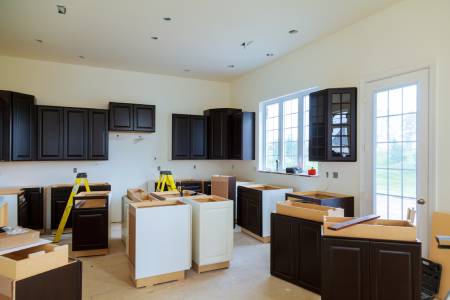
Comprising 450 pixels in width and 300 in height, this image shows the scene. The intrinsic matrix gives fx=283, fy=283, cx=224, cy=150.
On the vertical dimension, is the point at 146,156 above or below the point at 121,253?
above

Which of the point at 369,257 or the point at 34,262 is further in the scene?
the point at 369,257

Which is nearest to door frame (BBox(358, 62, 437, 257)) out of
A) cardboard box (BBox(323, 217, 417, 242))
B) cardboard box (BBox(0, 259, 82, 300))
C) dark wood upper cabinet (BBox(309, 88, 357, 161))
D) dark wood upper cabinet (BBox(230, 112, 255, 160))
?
dark wood upper cabinet (BBox(309, 88, 357, 161))

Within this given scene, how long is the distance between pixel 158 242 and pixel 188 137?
3894mm

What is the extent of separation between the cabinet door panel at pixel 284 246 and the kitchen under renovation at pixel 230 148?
0.07 ft

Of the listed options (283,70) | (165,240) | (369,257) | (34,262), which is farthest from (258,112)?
(34,262)

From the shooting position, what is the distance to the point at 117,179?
645cm

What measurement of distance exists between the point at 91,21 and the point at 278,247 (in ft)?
13.4

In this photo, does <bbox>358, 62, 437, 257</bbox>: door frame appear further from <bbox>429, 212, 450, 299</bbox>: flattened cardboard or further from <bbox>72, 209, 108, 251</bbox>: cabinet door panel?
<bbox>72, 209, 108, 251</bbox>: cabinet door panel

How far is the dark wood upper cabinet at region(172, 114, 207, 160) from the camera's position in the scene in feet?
22.4

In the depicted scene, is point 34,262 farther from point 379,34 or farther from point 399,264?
point 379,34

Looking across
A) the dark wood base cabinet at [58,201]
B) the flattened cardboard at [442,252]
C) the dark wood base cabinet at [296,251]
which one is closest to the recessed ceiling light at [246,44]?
the dark wood base cabinet at [296,251]

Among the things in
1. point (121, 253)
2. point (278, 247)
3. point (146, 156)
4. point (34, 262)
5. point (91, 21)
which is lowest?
point (121, 253)

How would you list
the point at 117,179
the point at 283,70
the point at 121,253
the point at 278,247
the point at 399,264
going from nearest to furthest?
the point at 399,264 < the point at 278,247 < the point at 121,253 < the point at 283,70 < the point at 117,179

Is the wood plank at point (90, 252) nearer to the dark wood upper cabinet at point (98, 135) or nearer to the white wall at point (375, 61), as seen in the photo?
the dark wood upper cabinet at point (98, 135)
